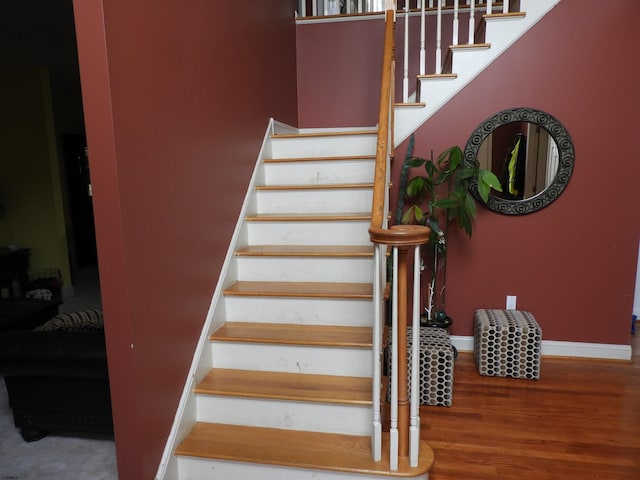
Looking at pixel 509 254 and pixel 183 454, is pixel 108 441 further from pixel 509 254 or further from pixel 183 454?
pixel 509 254

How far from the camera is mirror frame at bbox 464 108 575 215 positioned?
303cm

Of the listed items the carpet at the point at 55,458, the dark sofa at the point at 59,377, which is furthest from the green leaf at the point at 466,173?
the carpet at the point at 55,458

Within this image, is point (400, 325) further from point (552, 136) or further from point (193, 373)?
point (552, 136)

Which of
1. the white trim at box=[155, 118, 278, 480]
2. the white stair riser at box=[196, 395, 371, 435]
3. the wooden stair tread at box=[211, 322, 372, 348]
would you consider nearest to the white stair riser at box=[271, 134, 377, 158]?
the white trim at box=[155, 118, 278, 480]

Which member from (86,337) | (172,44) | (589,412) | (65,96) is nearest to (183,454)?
(86,337)

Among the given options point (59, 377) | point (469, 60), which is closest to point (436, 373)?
point (59, 377)

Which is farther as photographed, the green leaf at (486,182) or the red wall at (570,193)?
the red wall at (570,193)

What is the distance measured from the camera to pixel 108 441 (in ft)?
7.72

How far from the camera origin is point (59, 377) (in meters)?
2.18

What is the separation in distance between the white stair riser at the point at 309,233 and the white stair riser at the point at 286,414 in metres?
1.07

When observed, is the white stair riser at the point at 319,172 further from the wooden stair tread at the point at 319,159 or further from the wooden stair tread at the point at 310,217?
the wooden stair tread at the point at 310,217

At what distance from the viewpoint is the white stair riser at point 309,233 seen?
2730 mm

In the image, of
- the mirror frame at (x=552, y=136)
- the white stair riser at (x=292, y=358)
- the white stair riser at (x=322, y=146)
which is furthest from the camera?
the white stair riser at (x=322, y=146)

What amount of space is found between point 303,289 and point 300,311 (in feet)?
0.42
